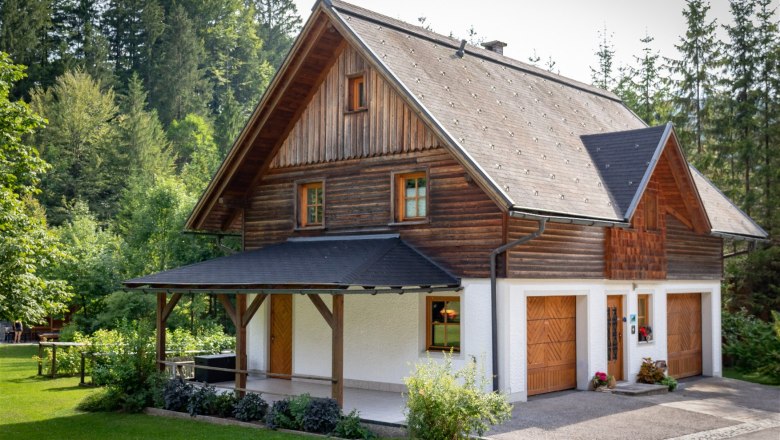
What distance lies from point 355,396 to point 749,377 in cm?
1191

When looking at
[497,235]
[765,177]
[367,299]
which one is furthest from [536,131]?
[765,177]

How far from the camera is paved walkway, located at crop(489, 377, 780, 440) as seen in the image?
13.5 meters

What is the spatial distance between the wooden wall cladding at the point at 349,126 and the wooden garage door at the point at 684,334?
28.6ft

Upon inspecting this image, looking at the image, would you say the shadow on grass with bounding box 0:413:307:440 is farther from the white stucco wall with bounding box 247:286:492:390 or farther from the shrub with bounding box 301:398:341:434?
the white stucco wall with bounding box 247:286:492:390

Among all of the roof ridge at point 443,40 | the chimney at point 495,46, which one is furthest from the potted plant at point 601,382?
the chimney at point 495,46

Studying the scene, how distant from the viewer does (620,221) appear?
57.7 ft

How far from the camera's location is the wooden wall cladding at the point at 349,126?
17.2 m

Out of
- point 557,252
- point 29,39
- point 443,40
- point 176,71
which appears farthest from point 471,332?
point 176,71

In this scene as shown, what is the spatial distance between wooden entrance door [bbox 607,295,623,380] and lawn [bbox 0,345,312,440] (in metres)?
8.32

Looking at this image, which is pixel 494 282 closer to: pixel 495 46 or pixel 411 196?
pixel 411 196

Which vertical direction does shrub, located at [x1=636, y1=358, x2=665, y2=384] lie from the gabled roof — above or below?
below

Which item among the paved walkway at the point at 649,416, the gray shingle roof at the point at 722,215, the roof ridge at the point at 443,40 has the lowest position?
the paved walkway at the point at 649,416

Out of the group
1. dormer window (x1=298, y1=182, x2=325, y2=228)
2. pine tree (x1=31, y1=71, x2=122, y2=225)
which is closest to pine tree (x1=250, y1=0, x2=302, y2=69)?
pine tree (x1=31, y1=71, x2=122, y2=225)

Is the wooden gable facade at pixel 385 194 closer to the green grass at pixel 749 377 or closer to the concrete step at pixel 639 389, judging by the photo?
the concrete step at pixel 639 389
